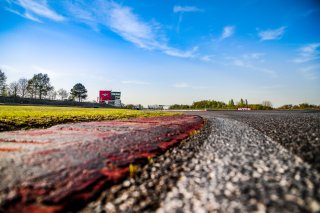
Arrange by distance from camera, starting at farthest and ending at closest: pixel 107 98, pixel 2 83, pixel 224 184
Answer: pixel 107 98
pixel 2 83
pixel 224 184

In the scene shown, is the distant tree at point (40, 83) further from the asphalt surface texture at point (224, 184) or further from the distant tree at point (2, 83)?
the asphalt surface texture at point (224, 184)

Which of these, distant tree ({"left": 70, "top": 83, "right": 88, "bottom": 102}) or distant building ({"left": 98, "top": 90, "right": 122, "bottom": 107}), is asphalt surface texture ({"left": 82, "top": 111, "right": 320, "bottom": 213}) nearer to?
distant building ({"left": 98, "top": 90, "right": 122, "bottom": 107})

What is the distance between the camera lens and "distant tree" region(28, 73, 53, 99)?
108 metres

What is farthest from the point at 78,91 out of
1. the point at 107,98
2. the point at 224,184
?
the point at 224,184

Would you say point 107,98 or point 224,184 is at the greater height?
point 107,98

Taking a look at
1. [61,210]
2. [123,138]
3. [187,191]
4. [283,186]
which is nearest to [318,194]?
[283,186]

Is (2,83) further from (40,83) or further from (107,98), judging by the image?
(107,98)

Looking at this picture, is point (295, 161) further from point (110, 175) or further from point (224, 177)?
point (110, 175)

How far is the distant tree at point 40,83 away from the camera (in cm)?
10844

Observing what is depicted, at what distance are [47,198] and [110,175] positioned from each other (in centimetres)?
131

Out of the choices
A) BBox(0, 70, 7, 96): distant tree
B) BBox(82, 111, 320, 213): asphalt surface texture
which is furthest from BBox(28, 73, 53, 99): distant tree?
BBox(82, 111, 320, 213): asphalt surface texture

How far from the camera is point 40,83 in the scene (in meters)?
109

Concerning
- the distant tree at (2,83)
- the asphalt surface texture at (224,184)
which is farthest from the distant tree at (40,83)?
the asphalt surface texture at (224,184)

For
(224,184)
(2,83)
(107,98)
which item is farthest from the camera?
(107,98)
